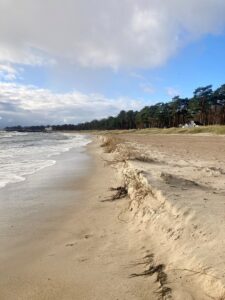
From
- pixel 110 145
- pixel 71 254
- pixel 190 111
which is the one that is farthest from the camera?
pixel 190 111

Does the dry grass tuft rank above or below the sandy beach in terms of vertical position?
below

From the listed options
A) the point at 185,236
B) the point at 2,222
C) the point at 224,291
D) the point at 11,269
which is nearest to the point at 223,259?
the point at 224,291

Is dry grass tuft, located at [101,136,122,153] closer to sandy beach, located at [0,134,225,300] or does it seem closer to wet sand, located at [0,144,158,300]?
wet sand, located at [0,144,158,300]

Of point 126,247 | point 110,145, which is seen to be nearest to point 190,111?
point 110,145

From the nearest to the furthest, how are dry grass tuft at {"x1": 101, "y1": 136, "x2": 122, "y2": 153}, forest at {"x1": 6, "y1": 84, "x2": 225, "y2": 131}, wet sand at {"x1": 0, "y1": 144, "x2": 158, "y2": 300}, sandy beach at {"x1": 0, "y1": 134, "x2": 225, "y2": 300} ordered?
sandy beach at {"x1": 0, "y1": 134, "x2": 225, "y2": 300} → wet sand at {"x1": 0, "y1": 144, "x2": 158, "y2": 300} → dry grass tuft at {"x1": 101, "y1": 136, "x2": 122, "y2": 153} → forest at {"x1": 6, "y1": 84, "x2": 225, "y2": 131}

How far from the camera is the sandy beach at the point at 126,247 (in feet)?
13.7

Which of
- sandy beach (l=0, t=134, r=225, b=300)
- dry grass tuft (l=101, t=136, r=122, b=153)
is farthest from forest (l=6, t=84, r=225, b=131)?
sandy beach (l=0, t=134, r=225, b=300)

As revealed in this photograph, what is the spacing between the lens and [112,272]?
471 centimetres

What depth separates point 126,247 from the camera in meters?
5.60

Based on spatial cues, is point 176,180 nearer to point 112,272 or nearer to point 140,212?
point 140,212

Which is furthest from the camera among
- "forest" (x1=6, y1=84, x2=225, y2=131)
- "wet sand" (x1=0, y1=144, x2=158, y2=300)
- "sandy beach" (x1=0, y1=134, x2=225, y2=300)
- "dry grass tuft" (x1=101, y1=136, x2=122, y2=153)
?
"forest" (x1=6, y1=84, x2=225, y2=131)

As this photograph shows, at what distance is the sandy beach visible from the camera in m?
4.19

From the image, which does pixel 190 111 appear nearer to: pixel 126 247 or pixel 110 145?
pixel 110 145

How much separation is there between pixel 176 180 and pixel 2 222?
12.3 feet
